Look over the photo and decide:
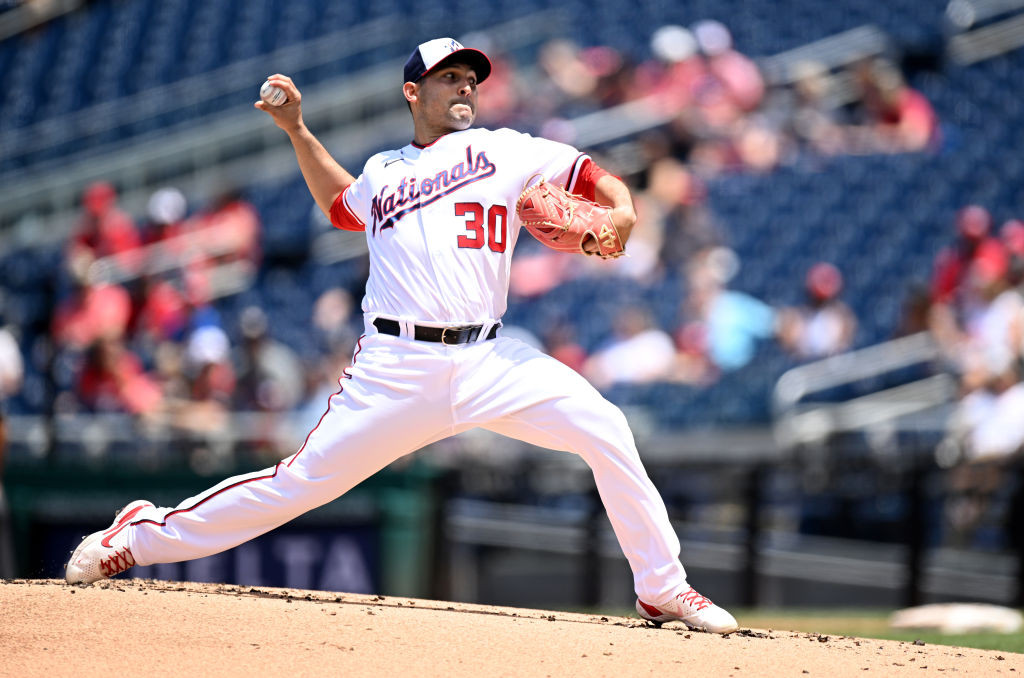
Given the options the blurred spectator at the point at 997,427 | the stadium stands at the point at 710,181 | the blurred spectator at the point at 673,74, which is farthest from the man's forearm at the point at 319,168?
the blurred spectator at the point at 673,74

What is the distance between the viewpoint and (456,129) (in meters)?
4.24

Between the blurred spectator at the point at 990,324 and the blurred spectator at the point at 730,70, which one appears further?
the blurred spectator at the point at 730,70

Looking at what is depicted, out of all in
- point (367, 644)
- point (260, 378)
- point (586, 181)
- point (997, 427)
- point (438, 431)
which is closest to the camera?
point (367, 644)

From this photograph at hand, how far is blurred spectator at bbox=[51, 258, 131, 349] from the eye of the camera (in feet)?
31.0

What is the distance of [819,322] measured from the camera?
33.5 feet

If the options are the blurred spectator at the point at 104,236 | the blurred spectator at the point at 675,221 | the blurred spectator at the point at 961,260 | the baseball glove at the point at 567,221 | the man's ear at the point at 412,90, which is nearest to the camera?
the baseball glove at the point at 567,221

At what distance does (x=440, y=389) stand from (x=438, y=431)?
0.15 m

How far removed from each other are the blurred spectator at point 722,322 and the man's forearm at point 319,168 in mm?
5579

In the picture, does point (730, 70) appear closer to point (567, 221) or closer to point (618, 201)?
point (618, 201)

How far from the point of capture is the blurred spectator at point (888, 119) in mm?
12797

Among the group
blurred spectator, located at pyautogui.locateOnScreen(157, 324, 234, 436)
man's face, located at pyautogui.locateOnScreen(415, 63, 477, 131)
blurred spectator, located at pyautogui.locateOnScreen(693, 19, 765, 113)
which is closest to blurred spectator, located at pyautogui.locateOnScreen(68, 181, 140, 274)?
blurred spectator, located at pyautogui.locateOnScreen(157, 324, 234, 436)

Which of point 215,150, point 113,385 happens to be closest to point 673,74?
point 215,150

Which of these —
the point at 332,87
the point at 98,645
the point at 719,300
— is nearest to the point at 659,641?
the point at 98,645

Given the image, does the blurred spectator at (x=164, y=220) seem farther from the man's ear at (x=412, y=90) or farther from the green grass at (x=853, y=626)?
the man's ear at (x=412, y=90)
